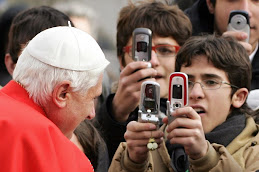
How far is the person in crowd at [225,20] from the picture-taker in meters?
4.97

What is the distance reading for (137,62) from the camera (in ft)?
13.9

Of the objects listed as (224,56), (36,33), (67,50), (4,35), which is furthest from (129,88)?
(4,35)

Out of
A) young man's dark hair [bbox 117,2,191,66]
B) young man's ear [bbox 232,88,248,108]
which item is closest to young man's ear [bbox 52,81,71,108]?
young man's ear [bbox 232,88,248,108]

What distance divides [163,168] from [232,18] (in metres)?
1.34

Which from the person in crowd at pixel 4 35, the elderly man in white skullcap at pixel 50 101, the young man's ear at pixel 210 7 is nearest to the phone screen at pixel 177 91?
the elderly man in white skullcap at pixel 50 101

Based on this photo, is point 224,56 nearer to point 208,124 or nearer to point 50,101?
point 208,124

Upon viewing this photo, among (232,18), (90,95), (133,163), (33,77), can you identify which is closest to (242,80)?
(232,18)

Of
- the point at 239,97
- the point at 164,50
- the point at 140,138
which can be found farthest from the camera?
the point at 164,50

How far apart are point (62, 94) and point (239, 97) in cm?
145

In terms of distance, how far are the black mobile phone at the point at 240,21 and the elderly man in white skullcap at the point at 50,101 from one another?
163cm

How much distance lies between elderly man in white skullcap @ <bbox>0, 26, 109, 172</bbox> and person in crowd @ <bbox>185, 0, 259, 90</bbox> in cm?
Answer: 162

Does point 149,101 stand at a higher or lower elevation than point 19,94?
lower

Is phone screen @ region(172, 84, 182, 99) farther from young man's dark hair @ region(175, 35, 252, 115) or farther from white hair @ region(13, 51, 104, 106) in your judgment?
young man's dark hair @ region(175, 35, 252, 115)

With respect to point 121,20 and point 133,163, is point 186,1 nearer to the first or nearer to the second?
point 121,20
